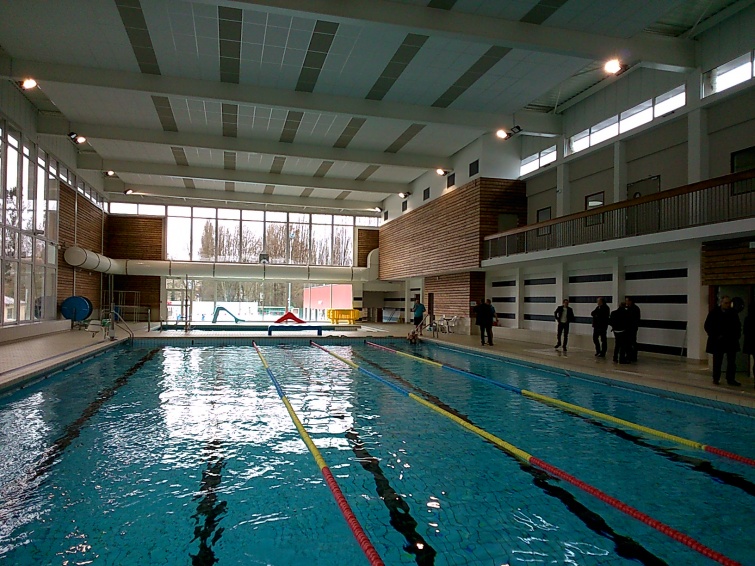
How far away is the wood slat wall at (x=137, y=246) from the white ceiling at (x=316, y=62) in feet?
24.8

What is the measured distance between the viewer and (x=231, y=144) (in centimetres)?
1493

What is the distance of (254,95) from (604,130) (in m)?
8.12

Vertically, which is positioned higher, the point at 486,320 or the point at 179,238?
the point at 179,238

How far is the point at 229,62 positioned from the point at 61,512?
29.5ft

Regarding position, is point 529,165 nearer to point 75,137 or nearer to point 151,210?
point 75,137

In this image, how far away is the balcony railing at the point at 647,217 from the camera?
8086 millimetres

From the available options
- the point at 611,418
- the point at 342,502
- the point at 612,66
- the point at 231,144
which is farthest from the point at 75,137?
the point at 611,418

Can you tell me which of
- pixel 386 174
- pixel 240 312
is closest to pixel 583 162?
pixel 386 174

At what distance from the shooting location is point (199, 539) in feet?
9.95

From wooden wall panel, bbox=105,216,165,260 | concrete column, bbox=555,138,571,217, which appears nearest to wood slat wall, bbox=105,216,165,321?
wooden wall panel, bbox=105,216,165,260

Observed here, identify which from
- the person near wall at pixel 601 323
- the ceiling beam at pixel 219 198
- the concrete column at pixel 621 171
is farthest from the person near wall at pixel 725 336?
the ceiling beam at pixel 219 198

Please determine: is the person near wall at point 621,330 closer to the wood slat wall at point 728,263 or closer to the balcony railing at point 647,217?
the wood slat wall at point 728,263

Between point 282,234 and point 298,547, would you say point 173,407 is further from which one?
point 282,234

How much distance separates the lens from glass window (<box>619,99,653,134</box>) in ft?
35.8
